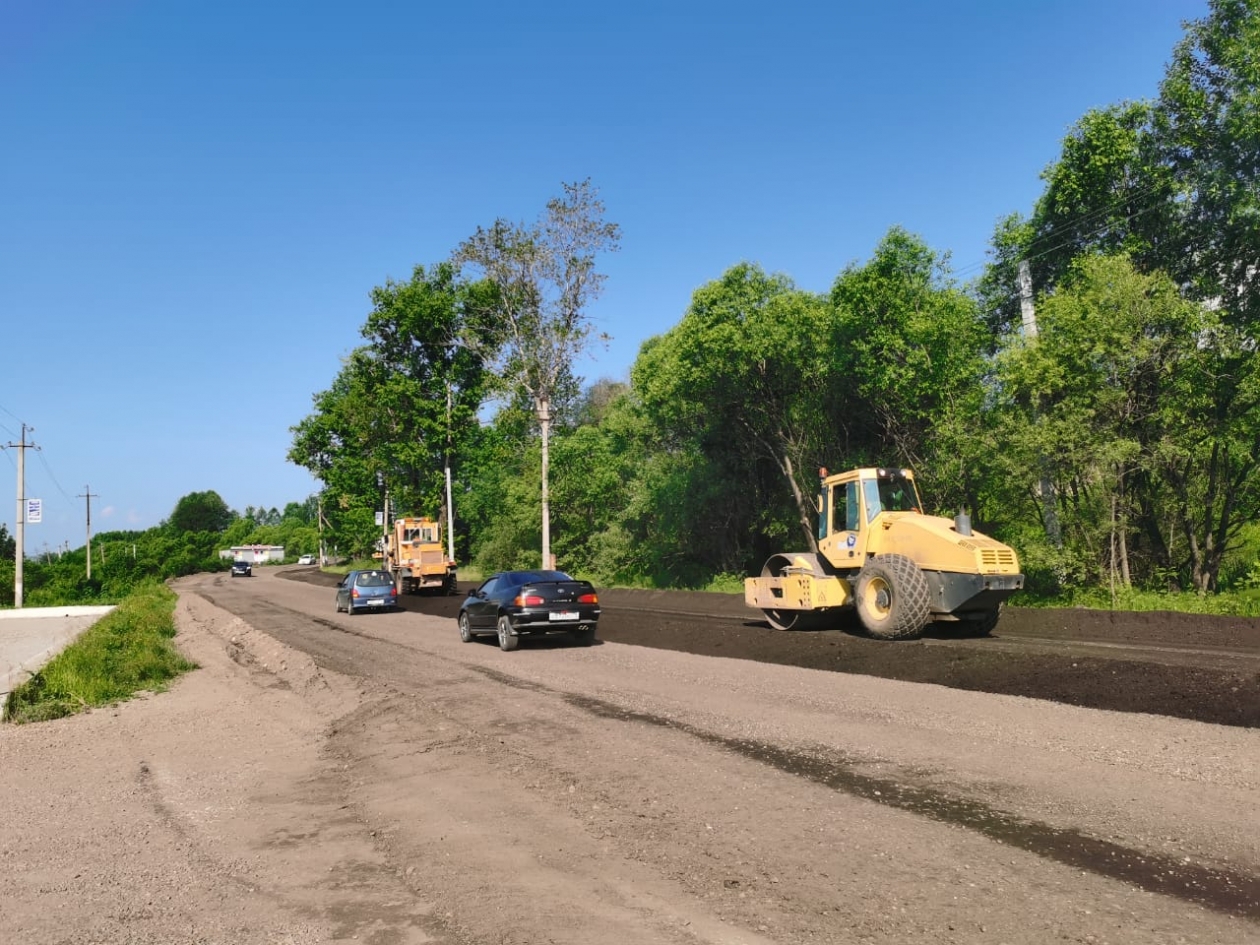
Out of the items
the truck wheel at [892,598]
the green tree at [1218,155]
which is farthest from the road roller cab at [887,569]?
the green tree at [1218,155]

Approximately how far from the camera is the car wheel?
55.9 ft

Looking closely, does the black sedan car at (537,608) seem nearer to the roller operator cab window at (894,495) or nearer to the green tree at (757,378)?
the roller operator cab window at (894,495)

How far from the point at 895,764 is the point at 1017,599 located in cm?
1645

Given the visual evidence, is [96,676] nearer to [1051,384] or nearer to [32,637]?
[32,637]

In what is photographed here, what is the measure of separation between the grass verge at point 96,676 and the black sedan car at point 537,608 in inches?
237

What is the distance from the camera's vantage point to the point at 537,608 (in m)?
17.0

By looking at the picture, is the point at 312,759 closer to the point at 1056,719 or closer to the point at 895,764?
the point at 895,764

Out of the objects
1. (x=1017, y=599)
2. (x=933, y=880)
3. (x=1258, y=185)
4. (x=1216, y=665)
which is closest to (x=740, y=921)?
(x=933, y=880)

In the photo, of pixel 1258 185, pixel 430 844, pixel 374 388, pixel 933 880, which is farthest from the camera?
pixel 374 388

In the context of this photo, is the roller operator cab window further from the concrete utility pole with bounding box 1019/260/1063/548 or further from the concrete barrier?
the concrete barrier

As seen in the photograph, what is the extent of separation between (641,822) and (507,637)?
11.3m

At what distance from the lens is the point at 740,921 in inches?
174

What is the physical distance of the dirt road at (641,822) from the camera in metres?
4.54

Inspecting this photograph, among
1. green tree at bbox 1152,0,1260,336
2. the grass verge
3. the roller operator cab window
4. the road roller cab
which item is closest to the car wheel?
the road roller cab
